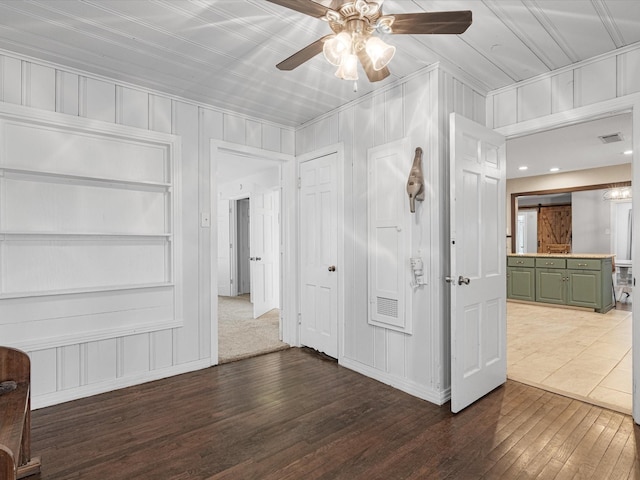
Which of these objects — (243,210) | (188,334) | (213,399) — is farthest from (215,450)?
(243,210)

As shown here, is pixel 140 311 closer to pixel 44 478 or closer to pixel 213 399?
pixel 213 399

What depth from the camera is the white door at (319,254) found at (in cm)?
367

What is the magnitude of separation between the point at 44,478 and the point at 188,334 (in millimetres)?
1537

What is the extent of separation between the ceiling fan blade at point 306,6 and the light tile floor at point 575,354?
3.20 m

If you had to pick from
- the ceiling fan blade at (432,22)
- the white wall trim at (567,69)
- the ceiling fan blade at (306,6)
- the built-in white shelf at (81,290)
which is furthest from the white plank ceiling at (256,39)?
the built-in white shelf at (81,290)

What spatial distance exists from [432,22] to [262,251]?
185 inches

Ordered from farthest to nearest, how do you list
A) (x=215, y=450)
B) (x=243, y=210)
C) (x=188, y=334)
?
(x=243, y=210) < (x=188, y=334) < (x=215, y=450)

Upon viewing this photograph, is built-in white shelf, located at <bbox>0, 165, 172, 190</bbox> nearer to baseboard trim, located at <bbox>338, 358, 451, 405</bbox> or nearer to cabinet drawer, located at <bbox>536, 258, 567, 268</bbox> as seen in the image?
baseboard trim, located at <bbox>338, 358, 451, 405</bbox>

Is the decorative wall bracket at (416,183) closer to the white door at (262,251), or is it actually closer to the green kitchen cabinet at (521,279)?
the white door at (262,251)

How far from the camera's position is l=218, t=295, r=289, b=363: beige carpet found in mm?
3904

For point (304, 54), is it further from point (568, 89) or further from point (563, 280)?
point (563, 280)

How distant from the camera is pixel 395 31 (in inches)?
64.4

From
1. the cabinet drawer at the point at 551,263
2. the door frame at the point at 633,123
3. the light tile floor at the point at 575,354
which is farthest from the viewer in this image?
the cabinet drawer at the point at 551,263

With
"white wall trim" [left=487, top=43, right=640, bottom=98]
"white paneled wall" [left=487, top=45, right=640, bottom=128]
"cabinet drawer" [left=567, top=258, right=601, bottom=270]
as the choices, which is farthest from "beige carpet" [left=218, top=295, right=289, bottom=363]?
"cabinet drawer" [left=567, top=258, right=601, bottom=270]
